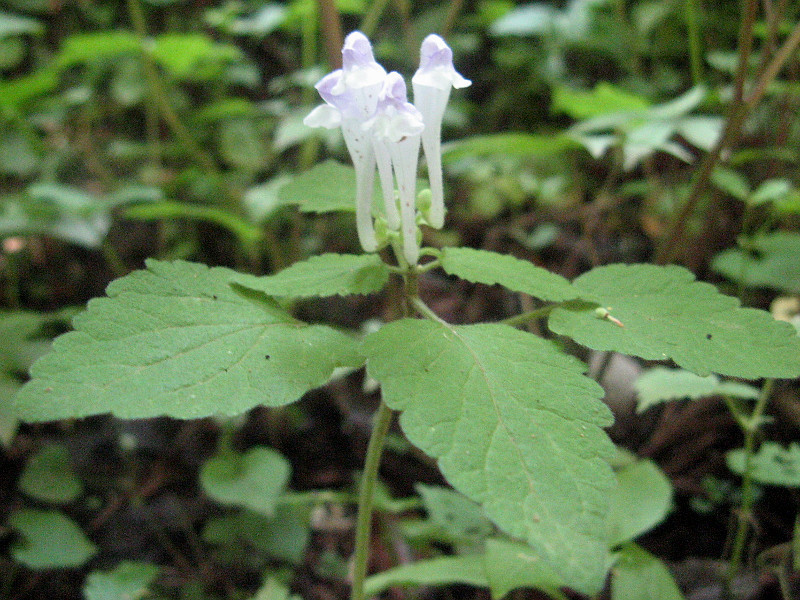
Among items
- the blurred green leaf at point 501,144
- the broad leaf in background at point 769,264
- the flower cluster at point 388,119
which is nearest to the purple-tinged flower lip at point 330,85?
the flower cluster at point 388,119

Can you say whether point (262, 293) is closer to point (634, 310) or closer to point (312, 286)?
point (312, 286)

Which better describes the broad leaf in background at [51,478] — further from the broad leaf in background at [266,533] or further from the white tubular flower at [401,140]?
the white tubular flower at [401,140]

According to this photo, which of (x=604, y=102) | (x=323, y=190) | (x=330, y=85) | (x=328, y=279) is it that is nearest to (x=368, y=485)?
(x=328, y=279)

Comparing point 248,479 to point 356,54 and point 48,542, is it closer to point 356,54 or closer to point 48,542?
point 48,542

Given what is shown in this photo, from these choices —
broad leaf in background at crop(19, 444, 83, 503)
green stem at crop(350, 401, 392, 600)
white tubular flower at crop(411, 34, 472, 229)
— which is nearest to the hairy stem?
green stem at crop(350, 401, 392, 600)

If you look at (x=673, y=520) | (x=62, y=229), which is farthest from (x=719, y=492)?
(x=62, y=229)
